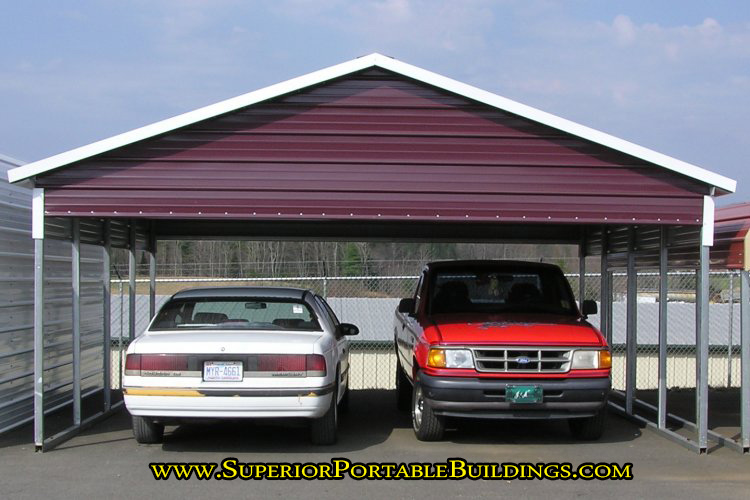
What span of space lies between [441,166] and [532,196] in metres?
0.96

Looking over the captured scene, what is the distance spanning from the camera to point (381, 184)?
338 inches

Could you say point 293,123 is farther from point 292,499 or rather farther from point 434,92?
point 292,499

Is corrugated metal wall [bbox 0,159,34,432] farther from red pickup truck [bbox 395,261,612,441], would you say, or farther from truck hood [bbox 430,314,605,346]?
truck hood [bbox 430,314,605,346]

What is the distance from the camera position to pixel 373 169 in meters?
8.63

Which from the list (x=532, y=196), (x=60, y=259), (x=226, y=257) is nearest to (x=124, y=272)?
(x=226, y=257)

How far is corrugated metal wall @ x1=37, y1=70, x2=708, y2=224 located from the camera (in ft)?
27.9

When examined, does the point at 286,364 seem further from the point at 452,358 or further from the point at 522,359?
the point at 522,359

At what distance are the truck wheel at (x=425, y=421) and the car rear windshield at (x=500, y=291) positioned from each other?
1.21m

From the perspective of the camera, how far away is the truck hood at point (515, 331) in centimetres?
845

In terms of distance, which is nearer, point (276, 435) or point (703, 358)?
point (703, 358)

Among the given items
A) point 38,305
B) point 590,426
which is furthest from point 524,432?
point 38,305

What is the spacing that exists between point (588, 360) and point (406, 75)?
133 inches

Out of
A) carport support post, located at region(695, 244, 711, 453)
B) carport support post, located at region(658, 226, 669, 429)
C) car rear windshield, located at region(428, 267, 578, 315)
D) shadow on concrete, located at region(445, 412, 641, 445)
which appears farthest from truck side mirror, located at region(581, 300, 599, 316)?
carport support post, located at region(695, 244, 711, 453)

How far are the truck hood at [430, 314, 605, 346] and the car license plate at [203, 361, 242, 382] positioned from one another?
6.71 feet
